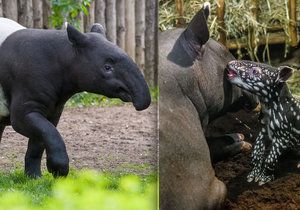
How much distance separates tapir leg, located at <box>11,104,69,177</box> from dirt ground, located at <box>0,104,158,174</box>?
408 mm

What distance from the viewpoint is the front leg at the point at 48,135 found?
3178 millimetres

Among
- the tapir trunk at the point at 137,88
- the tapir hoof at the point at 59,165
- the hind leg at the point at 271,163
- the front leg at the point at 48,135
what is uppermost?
the hind leg at the point at 271,163

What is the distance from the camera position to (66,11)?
205 inches

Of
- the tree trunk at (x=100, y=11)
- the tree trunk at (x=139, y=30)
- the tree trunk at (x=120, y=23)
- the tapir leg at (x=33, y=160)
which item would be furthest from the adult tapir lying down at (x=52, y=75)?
the tree trunk at (x=100, y=11)

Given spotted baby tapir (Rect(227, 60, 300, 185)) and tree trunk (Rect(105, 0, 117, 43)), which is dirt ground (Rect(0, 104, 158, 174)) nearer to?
tree trunk (Rect(105, 0, 117, 43))

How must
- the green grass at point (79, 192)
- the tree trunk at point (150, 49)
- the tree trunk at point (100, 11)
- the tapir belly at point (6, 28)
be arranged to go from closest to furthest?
the green grass at point (79, 192) → the tapir belly at point (6, 28) → the tree trunk at point (150, 49) → the tree trunk at point (100, 11)

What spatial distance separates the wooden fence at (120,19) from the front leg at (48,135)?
1.20 metres

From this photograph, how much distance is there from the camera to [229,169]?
6.50 ft

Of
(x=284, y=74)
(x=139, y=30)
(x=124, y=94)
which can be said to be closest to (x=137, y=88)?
(x=124, y=94)

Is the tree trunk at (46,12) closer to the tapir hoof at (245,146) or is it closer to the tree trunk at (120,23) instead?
the tree trunk at (120,23)

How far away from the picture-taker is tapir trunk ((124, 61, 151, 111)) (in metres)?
2.91

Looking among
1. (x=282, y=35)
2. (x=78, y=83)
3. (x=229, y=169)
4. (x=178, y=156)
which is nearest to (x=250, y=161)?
(x=229, y=169)

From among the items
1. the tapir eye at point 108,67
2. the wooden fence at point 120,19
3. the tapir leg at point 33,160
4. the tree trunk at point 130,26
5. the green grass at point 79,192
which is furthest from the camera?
the tree trunk at point 130,26

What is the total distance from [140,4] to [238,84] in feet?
9.88
